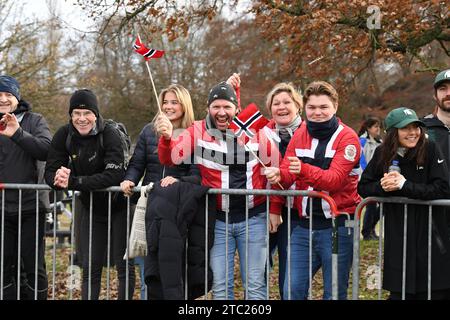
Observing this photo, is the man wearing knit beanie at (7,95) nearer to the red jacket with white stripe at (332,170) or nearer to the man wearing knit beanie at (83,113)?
the man wearing knit beanie at (83,113)

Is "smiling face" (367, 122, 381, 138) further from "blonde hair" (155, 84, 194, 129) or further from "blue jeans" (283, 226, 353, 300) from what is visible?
"blue jeans" (283, 226, 353, 300)

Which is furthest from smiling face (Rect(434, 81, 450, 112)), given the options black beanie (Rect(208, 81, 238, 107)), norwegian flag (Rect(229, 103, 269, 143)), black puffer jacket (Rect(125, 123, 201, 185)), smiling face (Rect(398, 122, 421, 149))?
black puffer jacket (Rect(125, 123, 201, 185))

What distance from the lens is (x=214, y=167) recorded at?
5.44 meters

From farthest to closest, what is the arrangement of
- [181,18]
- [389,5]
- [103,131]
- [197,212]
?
[181,18] < [389,5] < [103,131] < [197,212]

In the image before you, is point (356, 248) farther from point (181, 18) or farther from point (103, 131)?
point (181, 18)

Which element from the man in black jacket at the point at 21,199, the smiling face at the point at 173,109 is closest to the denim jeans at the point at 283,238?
the smiling face at the point at 173,109

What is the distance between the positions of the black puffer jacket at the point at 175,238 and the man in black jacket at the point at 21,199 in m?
1.33

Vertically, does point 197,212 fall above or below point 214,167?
below

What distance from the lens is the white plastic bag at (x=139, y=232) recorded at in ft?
17.9

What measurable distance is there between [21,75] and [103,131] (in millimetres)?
15256

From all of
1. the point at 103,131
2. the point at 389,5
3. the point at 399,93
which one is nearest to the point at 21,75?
the point at 399,93

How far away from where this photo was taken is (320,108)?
536cm

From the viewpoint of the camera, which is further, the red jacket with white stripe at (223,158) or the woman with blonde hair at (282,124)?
the woman with blonde hair at (282,124)
